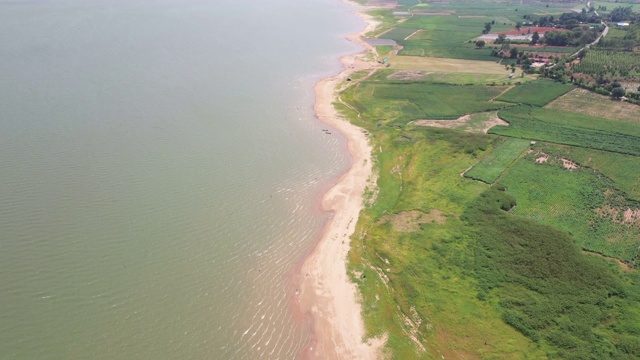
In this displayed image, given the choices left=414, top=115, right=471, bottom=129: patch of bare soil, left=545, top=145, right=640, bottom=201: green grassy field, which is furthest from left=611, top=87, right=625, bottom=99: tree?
left=414, top=115, right=471, bottom=129: patch of bare soil

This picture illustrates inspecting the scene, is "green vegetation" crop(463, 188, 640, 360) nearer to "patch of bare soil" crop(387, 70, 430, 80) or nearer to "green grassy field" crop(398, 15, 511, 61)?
"patch of bare soil" crop(387, 70, 430, 80)

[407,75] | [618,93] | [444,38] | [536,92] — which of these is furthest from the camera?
[444,38]

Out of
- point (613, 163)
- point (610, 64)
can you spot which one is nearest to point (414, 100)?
point (613, 163)

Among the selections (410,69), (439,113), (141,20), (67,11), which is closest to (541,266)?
(439,113)

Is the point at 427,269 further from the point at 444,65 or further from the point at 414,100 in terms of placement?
the point at 444,65

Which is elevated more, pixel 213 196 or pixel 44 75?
pixel 44 75

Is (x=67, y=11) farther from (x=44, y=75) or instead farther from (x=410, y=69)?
(x=410, y=69)

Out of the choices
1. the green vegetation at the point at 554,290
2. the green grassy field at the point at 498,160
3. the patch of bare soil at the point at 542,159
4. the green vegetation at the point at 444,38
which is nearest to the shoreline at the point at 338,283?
the green vegetation at the point at 554,290
